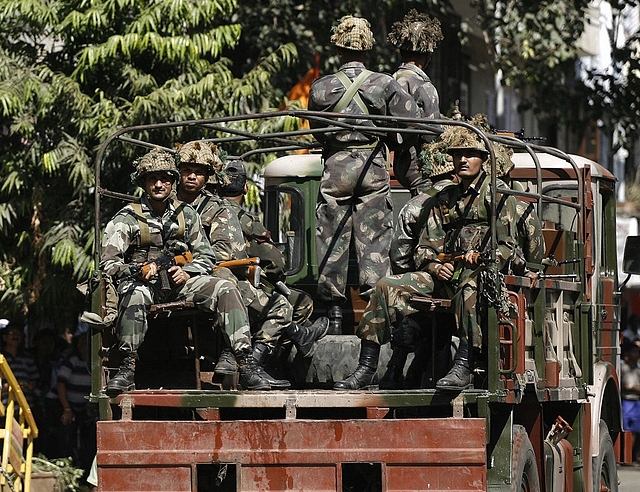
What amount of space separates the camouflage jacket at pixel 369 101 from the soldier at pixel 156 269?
4.03 ft

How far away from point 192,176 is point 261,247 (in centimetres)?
68

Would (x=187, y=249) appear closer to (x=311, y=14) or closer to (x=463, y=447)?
(x=463, y=447)

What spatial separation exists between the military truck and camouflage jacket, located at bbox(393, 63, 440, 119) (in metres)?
0.40

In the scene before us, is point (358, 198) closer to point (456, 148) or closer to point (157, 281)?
point (456, 148)

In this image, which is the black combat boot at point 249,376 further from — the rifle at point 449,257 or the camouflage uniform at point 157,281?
the rifle at point 449,257

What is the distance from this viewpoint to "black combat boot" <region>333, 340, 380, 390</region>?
1018 centimetres

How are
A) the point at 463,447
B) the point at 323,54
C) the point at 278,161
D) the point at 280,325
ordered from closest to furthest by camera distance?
the point at 463,447
the point at 280,325
the point at 278,161
the point at 323,54

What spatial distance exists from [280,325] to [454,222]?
1.33 metres

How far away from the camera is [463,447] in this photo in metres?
9.25

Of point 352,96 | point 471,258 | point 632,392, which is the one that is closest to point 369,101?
point 352,96

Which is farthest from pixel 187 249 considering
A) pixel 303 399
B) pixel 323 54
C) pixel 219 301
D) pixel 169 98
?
pixel 323 54

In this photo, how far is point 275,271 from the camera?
11.1 meters

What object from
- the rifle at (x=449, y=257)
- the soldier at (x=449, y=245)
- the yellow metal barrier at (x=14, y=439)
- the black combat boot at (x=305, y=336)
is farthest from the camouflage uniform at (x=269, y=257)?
the yellow metal barrier at (x=14, y=439)

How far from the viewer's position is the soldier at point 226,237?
10.6 meters
